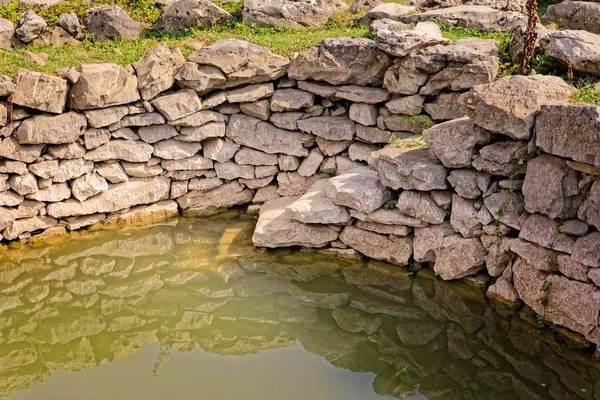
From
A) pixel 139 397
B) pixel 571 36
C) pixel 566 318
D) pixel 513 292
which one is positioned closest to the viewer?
pixel 139 397

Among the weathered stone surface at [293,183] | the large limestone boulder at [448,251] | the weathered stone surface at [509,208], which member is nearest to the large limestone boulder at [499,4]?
the weathered stone surface at [293,183]

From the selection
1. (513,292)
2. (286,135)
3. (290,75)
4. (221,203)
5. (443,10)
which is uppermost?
(443,10)

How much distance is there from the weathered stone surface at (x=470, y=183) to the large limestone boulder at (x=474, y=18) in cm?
369

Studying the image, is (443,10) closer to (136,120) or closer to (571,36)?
(571,36)

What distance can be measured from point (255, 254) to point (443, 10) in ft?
18.9

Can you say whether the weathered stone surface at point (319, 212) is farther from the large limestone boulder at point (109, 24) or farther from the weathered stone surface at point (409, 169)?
the large limestone boulder at point (109, 24)

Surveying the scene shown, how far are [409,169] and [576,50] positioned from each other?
8.90 feet

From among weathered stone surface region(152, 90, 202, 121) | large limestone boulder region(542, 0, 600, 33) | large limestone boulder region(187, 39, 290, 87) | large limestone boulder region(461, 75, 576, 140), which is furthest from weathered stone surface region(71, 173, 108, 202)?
large limestone boulder region(542, 0, 600, 33)

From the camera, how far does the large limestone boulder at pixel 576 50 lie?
798 centimetres

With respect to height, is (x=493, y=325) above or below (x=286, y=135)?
below

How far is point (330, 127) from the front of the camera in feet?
32.8

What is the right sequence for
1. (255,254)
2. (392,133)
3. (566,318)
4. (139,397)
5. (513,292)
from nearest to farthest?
(139,397) < (566,318) < (513,292) < (255,254) < (392,133)

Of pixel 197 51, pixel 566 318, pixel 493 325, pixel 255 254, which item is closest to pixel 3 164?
pixel 197 51

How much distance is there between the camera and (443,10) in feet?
36.3
